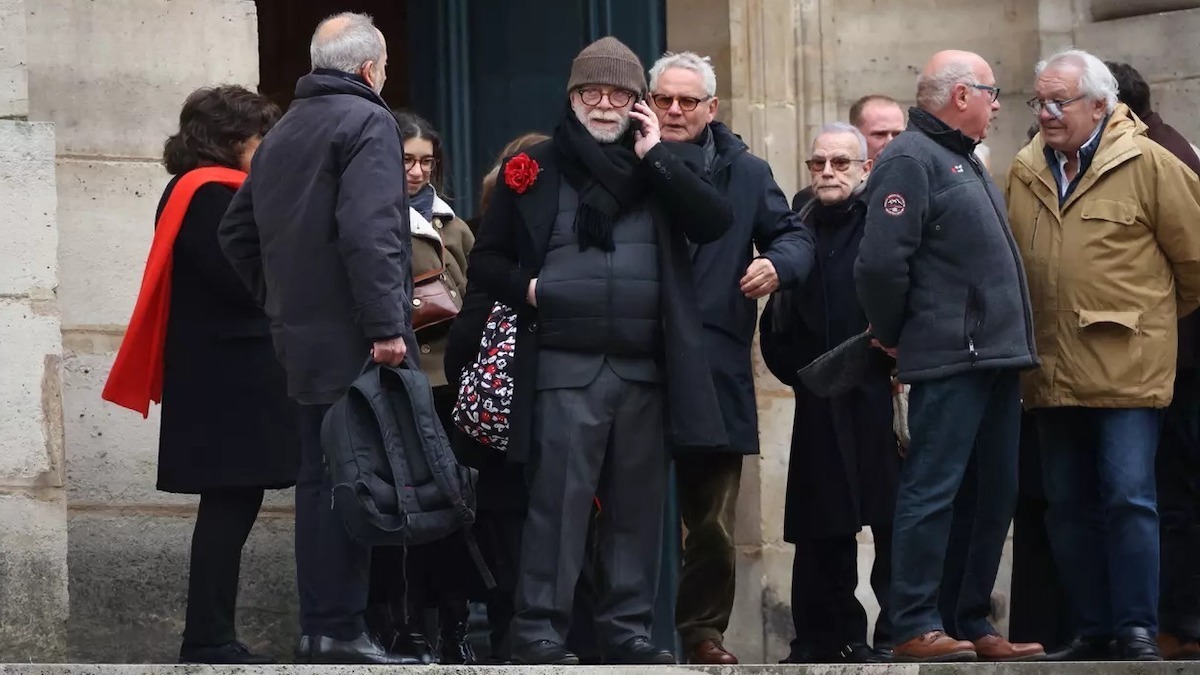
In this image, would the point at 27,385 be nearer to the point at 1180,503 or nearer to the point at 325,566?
the point at 325,566

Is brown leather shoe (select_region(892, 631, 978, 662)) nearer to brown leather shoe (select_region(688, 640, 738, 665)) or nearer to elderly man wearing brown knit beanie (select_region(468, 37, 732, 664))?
brown leather shoe (select_region(688, 640, 738, 665))

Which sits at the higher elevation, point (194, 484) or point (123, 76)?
point (123, 76)

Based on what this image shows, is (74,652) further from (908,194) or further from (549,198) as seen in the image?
(908,194)

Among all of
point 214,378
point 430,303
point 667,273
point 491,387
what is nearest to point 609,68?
point 667,273

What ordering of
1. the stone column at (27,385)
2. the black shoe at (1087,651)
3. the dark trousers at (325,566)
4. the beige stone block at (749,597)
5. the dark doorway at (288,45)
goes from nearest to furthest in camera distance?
the dark trousers at (325,566), the black shoe at (1087,651), the stone column at (27,385), the beige stone block at (749,597), the dark doorway at (288,45)

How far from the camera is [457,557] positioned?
28.1 ft

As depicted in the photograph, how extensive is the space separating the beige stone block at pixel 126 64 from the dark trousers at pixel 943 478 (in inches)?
112

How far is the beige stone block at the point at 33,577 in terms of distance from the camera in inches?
328

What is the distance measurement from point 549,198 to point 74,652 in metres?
2.42

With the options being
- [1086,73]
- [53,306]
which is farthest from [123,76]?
[1086,73]

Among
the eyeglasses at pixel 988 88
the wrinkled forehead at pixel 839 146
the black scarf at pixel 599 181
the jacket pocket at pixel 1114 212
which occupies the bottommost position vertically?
the jacket pocket at pixel 1114 212

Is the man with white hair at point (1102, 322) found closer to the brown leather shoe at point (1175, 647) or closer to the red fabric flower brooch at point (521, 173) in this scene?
the brown leather shoe at point (1175, 647)

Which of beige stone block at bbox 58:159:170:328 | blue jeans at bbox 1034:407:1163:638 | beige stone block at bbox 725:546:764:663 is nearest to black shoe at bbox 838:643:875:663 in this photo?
blue jeans at bbox 1034:407:1163:638

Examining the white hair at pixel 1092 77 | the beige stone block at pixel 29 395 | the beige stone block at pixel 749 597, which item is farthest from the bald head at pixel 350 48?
the beige stone block at pixel 749 597
